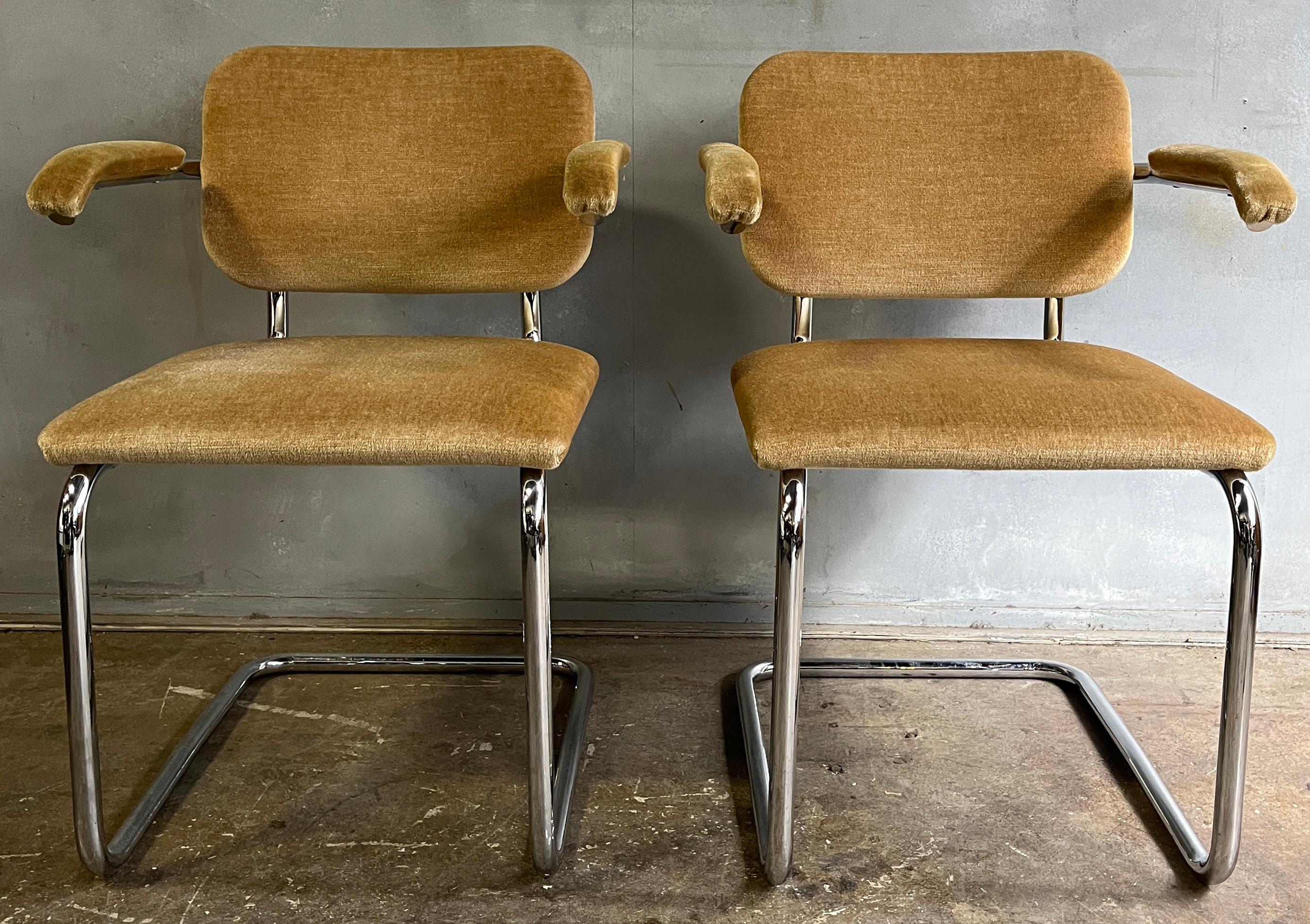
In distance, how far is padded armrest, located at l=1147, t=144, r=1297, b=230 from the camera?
1.07 metres

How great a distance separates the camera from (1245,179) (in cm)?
109

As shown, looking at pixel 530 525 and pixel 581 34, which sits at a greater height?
pixel 581 34

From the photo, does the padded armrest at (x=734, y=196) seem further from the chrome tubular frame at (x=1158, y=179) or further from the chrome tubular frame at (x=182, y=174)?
the chrome tubular frame at (x=182, y=174)

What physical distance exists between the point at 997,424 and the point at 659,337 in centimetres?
73

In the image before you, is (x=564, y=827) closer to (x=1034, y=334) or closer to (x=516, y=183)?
(x=516, y=183)

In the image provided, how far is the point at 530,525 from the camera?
107 cm

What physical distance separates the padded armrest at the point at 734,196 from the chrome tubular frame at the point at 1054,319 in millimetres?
511

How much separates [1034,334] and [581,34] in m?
0.77

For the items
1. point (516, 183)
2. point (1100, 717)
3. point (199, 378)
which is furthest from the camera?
point (1100, 717)

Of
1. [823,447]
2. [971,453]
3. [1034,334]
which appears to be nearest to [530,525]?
[823,447]

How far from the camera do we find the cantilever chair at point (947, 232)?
1.09m

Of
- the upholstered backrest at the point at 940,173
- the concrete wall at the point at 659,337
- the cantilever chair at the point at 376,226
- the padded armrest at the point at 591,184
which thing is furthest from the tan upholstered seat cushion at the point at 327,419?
the concrete wall at the point at 659,337

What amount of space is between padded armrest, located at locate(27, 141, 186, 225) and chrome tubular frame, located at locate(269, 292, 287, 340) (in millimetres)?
203

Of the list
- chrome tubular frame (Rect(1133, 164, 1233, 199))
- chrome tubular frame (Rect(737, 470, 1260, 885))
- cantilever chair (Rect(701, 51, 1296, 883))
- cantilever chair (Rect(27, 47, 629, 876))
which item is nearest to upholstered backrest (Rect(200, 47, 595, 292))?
cantilever chair (Rect(27, 47, 629, 876))
